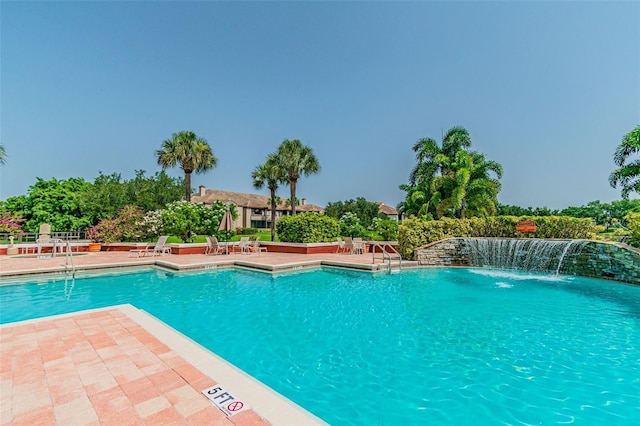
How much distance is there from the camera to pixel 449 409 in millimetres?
3424

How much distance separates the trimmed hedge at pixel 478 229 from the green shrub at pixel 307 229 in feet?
18.4

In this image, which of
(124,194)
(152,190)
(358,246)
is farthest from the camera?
(152,190)

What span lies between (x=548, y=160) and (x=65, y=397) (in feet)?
88.5

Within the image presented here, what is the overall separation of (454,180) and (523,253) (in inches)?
295

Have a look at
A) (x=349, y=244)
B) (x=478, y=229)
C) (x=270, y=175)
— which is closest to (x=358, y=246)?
(x=349, y=244)

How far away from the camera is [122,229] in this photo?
19.7 meters

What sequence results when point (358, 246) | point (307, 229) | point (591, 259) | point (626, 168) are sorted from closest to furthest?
point (591, 259), point (626, 168), point (358, 246), point (307, 229)

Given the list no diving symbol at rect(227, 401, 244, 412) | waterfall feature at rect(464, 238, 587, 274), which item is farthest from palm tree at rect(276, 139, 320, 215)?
no diving symbol at rect(227, 401, 244, 412)

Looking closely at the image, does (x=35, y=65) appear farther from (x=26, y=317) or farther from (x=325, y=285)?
(x=325, y=285)

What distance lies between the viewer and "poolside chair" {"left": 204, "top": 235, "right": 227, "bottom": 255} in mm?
17092

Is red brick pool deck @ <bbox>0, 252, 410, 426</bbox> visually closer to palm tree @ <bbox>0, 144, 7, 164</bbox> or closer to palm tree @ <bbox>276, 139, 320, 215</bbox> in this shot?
palm tree @ <bbox>276, 139, 320, 215</bbox>

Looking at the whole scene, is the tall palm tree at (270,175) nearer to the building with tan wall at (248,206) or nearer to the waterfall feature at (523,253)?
the waterfall feature at (523,253)

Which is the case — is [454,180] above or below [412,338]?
above

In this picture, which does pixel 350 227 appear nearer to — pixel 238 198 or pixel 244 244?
pixel 244 244
